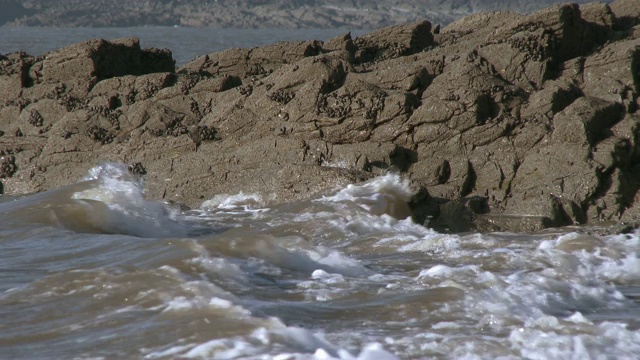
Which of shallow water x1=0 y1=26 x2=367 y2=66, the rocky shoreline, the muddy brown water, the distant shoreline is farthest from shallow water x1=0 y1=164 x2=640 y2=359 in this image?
the distant shoreline

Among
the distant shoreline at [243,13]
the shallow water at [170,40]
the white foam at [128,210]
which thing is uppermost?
the white foam at [128,210]

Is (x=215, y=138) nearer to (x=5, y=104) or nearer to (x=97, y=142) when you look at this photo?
(x=97, y=142)

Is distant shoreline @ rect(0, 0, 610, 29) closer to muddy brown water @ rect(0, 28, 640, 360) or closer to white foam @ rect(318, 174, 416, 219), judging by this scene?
white foam @ rect(318, 174, 416, 219)

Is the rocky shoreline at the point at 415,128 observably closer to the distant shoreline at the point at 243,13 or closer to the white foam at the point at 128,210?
the white foam at the point at 128,210

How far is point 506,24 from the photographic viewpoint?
531 inches

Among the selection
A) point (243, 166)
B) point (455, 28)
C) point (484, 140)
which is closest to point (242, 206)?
point (243, 166)

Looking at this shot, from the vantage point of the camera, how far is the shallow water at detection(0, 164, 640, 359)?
582 centimetres

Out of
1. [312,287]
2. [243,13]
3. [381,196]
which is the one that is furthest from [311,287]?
[243,13]

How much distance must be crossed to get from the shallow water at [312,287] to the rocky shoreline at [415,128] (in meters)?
0.78

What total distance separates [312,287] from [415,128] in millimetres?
4640

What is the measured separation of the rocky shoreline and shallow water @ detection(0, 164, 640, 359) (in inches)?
30.9

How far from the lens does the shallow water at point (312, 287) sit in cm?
582

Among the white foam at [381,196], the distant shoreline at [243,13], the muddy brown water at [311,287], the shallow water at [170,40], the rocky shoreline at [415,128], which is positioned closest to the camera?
the muddy brown water at [311,287]

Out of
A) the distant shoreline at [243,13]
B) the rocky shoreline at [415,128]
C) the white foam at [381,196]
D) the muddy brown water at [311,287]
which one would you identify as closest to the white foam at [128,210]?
the muddy brown water at [311,287]
